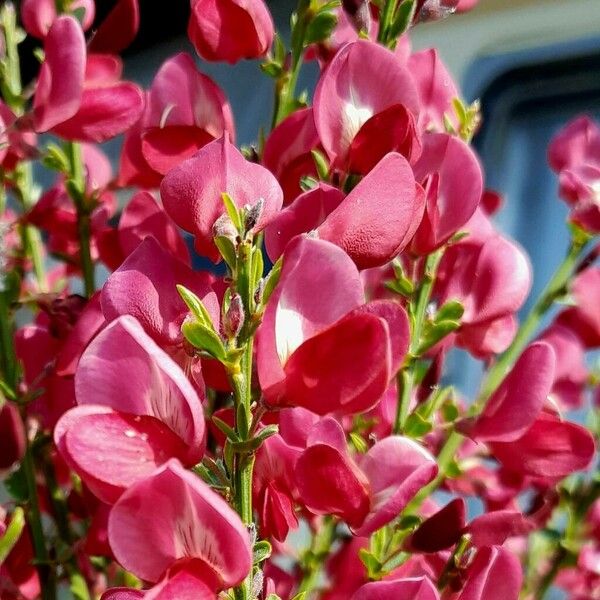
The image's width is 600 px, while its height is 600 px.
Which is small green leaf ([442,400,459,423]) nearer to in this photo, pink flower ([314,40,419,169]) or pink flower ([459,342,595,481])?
pink flower ([459,342,595,481])

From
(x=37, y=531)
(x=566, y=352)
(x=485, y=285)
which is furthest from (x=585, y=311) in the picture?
(x=37, y=531)

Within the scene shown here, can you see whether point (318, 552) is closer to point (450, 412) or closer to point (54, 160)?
point (450, 412)

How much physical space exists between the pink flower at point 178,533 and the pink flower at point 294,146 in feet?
0.63

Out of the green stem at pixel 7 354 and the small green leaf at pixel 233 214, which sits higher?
the small green leaf at pixel 233 214

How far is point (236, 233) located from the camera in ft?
0.99

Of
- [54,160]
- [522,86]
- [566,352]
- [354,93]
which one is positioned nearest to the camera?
[354,93]

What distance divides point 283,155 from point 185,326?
16cm

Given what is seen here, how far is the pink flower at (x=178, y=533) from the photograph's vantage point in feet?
0.84

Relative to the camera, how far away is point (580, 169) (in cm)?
54

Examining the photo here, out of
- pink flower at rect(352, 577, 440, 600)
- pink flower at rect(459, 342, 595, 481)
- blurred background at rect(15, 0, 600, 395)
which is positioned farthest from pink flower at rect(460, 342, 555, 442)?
blurred background at rect(15, 0, 600, 395)

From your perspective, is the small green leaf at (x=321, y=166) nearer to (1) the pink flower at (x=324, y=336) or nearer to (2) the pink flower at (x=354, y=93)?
(2) the pink flower at (x=354, y=93)

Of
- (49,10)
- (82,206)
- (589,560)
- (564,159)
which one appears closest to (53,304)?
(82,206)

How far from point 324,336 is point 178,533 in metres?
0.08

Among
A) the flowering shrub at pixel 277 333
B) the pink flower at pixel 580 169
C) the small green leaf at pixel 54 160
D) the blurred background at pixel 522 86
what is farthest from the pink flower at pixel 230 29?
the blurred background at pixel 522 86
